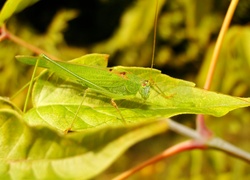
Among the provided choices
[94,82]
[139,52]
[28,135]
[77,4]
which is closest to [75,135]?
[28,135]

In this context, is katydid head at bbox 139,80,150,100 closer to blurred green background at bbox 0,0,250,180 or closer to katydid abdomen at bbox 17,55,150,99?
katydid abdomen at bbox 17,55,150,99

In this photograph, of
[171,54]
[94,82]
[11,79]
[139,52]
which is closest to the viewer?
[94,82]

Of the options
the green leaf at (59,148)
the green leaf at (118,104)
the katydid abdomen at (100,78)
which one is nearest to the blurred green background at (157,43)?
the katydid abdomen at (100,78)

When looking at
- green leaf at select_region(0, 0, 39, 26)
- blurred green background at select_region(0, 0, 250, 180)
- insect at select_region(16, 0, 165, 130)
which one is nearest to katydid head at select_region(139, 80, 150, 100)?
insect at select_region(16, 0, 165, 130)

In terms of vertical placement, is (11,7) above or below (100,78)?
above

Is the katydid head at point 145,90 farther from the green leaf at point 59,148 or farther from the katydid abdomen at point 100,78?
the green leaf at point 59,148

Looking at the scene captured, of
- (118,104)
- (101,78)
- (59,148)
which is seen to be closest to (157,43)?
(101,78)

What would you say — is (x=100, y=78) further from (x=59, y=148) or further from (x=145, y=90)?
(x=59, y=148)

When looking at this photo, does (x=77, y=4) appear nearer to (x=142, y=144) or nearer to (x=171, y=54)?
(x=171, y=54)
